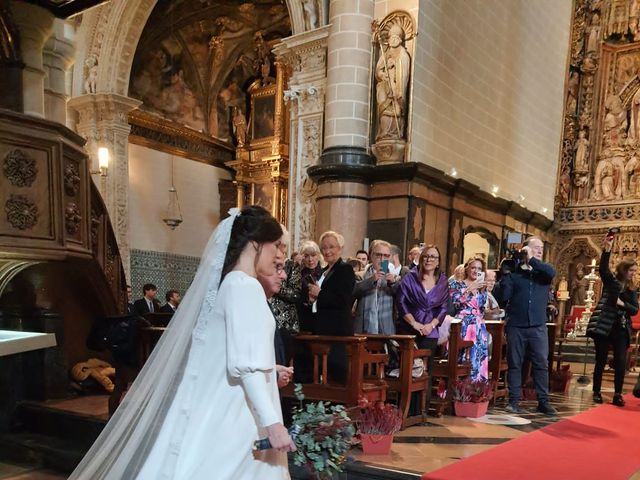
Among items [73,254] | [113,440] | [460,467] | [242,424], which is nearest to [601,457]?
[460,467]

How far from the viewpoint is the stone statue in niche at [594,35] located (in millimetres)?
14695

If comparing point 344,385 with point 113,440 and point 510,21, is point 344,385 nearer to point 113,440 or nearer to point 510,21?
point 113,440

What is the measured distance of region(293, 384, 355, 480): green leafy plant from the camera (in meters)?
2.62

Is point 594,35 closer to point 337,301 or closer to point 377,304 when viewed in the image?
point 377,304

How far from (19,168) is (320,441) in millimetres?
3540

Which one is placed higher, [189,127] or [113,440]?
[189,127]

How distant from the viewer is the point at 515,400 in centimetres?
583

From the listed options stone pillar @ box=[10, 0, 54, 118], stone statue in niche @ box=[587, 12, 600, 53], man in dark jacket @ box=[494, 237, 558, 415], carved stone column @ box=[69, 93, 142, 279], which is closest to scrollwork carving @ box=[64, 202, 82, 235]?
stone pillar @ box=[10, 0, 54, 118]

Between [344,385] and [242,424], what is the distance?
2232mm

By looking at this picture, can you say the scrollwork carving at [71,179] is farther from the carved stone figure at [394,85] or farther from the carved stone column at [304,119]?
the carved stone figure at [394,85]

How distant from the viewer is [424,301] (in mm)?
5145

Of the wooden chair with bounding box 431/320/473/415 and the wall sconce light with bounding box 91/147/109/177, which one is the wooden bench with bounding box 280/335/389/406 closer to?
the wooden chair with bounding box 431/320/473/415

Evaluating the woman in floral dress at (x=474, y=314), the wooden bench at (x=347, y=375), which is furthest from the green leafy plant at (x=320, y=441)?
Answer: the woman in floral dress at (x=474, y=314)

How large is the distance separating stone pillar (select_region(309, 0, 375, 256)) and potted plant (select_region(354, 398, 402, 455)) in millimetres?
4821
